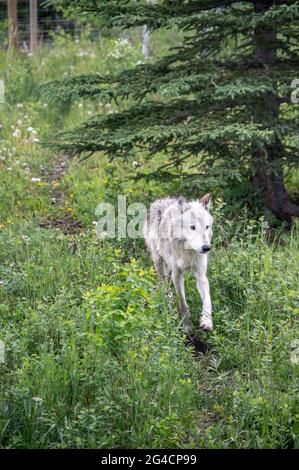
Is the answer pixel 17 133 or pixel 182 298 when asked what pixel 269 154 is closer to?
pixel 182 298

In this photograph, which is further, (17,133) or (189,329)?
(17,133)

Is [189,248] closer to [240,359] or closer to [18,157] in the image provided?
[240,359]

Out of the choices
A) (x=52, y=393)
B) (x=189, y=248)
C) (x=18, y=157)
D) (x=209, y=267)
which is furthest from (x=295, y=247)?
(x=18, y=157)

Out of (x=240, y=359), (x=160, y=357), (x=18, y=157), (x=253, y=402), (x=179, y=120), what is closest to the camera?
(x=253, y=402)

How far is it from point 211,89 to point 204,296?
9.61 feet

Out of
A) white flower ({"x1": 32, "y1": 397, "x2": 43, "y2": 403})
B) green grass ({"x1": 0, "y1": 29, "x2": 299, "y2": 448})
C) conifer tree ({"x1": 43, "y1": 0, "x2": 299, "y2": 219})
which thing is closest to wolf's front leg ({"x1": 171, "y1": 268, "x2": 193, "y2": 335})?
green grass ({"x1": 0, "y1": 29, "x2": 299, "y2": 448})

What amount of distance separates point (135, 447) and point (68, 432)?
483mm

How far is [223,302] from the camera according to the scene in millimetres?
7453

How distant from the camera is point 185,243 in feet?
24.3

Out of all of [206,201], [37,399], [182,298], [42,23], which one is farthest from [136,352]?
[42,23]

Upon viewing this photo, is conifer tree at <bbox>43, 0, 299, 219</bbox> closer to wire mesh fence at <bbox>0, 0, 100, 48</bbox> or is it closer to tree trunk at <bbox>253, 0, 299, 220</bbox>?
tree trunk at <bbox>253, 0, 299, 220</bbox>

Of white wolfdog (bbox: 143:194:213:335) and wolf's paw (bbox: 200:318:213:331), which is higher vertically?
white wolfdog (bbox: 143:194:213:335)

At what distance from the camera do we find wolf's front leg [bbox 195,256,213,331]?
6.89 metres

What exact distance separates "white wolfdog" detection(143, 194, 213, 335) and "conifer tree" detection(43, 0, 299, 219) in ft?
3.62
